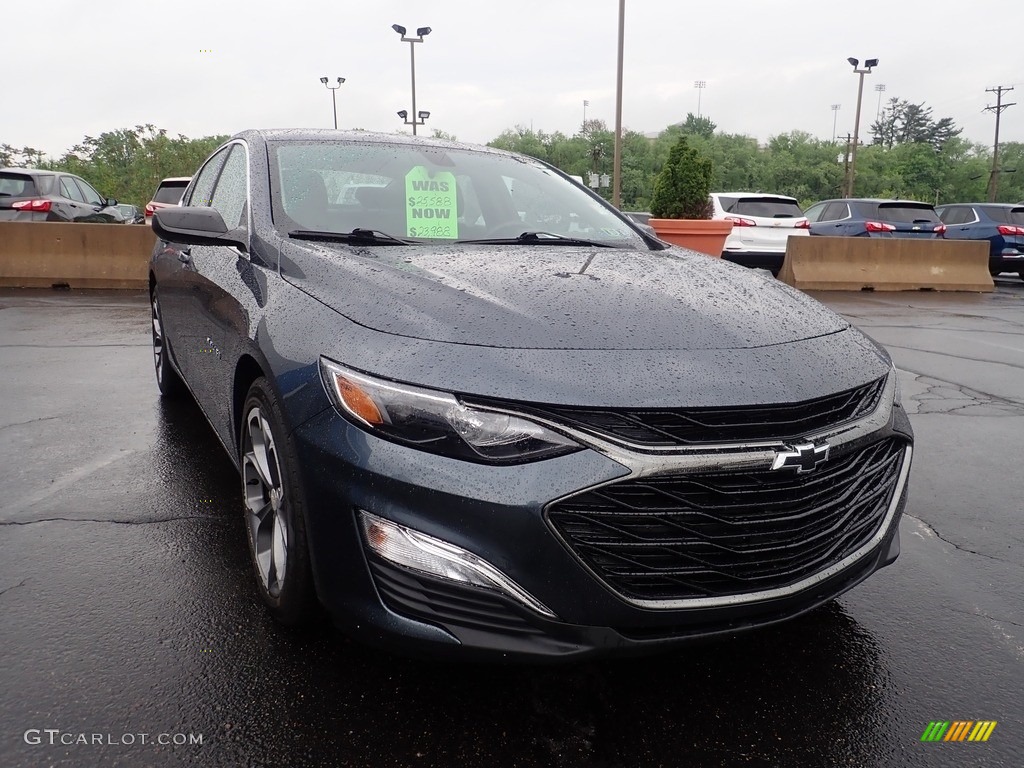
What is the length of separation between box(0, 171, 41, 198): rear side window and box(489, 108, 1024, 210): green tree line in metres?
71.3

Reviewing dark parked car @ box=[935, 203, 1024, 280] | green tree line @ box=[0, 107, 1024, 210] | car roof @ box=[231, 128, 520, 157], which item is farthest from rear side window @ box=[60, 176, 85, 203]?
green tree line @ box=[0, 107, 1024, 210]

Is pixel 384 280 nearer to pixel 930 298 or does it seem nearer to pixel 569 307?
pixel 569 307

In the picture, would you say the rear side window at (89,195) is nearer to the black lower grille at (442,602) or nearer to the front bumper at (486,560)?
the front bumper at (486,560)

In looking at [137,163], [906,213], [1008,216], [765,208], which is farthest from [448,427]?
[137,163]

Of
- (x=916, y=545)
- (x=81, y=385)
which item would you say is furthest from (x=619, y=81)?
(x=916, y=545)

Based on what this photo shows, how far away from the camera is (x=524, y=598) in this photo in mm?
1757

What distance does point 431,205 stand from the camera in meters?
3.13

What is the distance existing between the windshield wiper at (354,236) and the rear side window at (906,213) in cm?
1446

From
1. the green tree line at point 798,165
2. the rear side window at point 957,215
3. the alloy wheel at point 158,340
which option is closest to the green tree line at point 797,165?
the green tree line at point 798,165

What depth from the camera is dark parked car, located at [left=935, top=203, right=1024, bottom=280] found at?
1493cm

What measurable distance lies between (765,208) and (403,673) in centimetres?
1308

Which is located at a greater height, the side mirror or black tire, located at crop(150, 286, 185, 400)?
the side mirror

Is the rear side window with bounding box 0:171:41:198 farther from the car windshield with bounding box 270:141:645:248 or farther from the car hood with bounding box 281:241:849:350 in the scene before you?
the car hood with bounding box 281:241:849:350

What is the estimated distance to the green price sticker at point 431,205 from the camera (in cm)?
299
